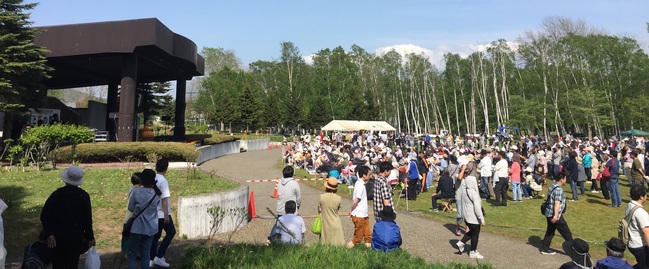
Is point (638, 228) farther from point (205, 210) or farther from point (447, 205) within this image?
point (205, 210)

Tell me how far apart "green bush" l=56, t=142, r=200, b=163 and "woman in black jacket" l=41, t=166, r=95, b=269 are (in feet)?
43.6

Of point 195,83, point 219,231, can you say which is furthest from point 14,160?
point 195,83

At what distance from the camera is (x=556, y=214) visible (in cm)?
755

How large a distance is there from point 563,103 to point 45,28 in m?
49.4

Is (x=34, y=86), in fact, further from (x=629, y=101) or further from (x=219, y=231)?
(x=629, y=101)

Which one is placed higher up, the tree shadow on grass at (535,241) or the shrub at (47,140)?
the shrub at (47,140)

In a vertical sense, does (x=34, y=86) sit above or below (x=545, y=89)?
below

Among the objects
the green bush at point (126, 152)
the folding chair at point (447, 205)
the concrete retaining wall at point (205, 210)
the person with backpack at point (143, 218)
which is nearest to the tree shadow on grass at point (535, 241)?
the folding chair at point (447, 205)

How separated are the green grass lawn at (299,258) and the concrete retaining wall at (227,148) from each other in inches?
611

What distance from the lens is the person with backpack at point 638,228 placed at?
5.37 meters

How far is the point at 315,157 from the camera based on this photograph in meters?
21.9

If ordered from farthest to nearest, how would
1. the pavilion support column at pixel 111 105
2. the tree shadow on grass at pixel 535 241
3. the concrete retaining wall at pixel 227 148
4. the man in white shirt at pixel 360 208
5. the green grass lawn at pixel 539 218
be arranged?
the pavilion support column at pixel 111 105 < the concrete retaining wall at pixel 227 148 < the green grass lawn at pixel 539 218 < the tree shadow on grass at pixel 535 241 < the man in white shirt at pixel 360 208

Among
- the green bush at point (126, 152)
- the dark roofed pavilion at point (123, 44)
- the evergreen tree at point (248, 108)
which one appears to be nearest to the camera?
the green bush at point (126, 152)

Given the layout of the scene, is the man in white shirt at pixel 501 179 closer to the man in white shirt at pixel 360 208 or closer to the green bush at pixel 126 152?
the man in white shirt at pixel 360 208
